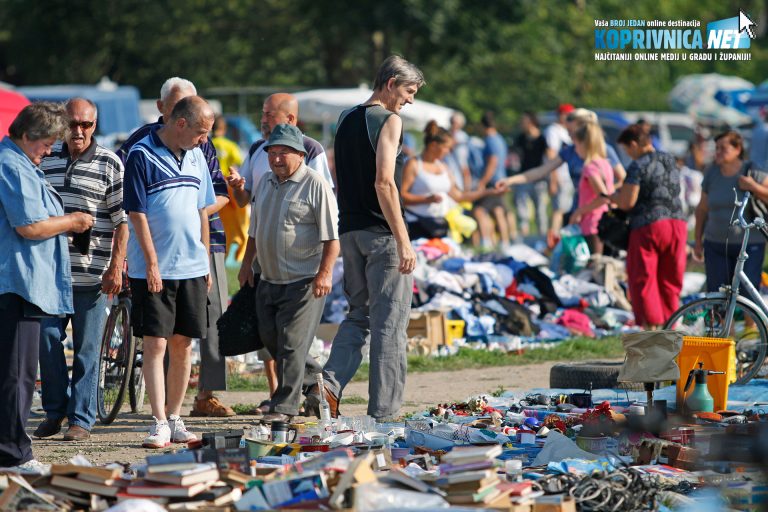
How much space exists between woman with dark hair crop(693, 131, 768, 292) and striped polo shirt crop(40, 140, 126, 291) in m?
5.39

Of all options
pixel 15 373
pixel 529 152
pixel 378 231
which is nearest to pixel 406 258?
pixel 378 231

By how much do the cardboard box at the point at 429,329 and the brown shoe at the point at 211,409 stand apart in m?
3.33

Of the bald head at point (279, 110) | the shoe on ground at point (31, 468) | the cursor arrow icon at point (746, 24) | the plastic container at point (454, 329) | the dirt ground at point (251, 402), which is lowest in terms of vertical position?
the dirt ground at point (251, 402)

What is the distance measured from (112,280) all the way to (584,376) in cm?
356

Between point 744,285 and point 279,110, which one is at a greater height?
point 279,110

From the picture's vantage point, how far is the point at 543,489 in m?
6.02

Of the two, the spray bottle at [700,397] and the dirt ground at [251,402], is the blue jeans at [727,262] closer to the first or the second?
the dirt ground at [251,402]

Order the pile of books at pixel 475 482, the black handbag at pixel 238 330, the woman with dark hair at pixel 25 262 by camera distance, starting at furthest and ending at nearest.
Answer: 1. the black handbag at pixel 238 330
2. the woman with dark hair at pixel 25 262
3. the pile of books at pixel 475 482

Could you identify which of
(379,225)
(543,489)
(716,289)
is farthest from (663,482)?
(716,289)

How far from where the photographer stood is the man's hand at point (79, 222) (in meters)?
6.86

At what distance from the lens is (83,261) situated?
8.16 meters

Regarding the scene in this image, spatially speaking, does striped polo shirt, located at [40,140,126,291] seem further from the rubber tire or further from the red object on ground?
the red object on ground

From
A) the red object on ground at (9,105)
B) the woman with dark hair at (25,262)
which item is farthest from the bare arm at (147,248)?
the red object on ground at (9,105)

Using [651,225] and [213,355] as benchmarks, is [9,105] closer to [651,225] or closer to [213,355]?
[651,225]
